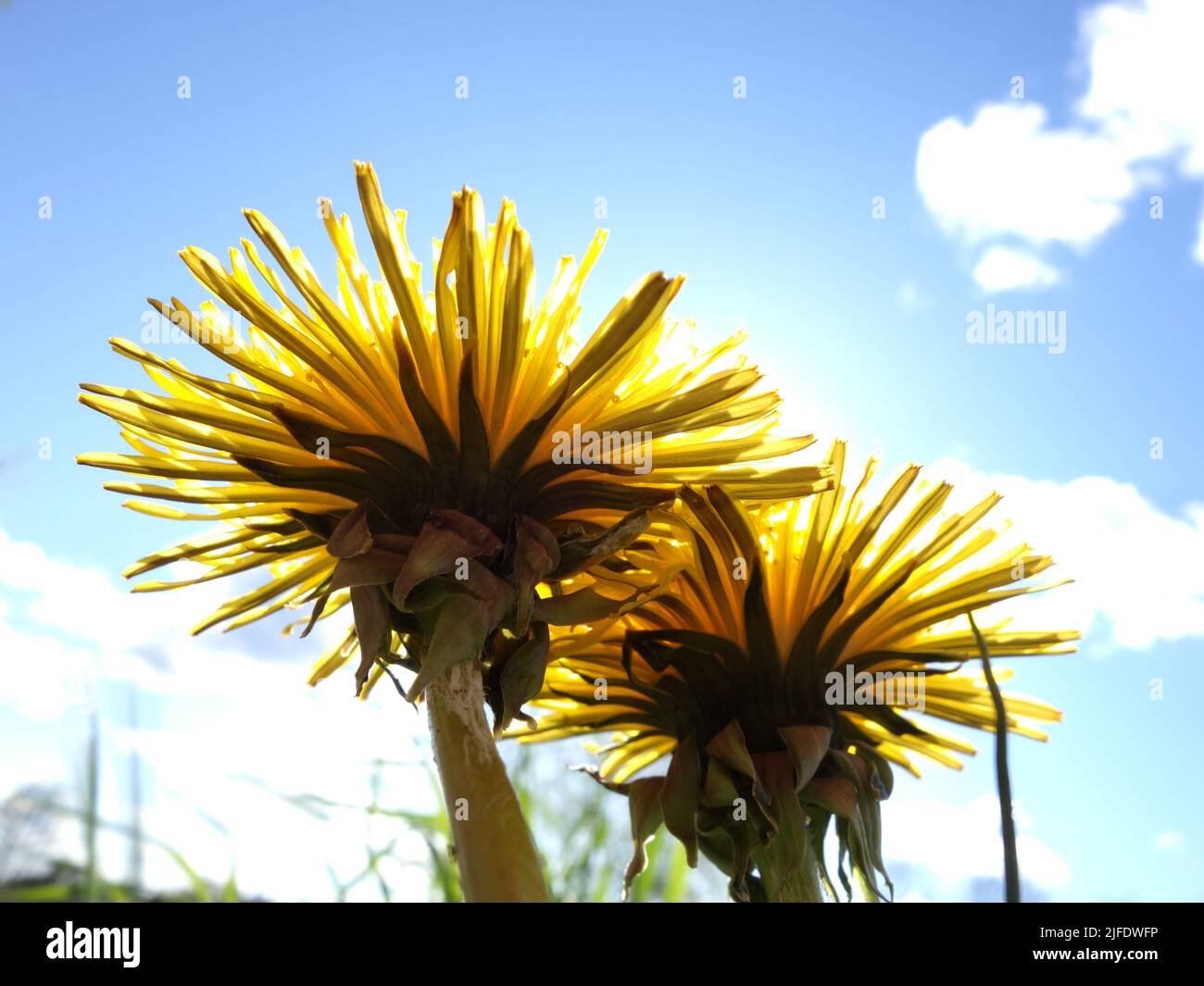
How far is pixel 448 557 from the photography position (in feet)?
2.27

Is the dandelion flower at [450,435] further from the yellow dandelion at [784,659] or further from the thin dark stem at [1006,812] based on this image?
the thin dark stem at [1006,812]

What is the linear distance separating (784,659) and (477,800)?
13.7 inches

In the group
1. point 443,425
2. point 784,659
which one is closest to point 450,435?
point 443,425

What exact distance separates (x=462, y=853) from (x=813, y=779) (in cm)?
36

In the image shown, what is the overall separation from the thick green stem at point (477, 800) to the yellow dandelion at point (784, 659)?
16 cm

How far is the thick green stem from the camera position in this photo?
64 centimetres

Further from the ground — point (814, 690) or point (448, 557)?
point (448, 557)

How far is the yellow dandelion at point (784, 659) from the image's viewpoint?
0.85 metres

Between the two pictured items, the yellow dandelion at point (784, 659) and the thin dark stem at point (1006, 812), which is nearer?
the thin dark stem at point (1006, 812)

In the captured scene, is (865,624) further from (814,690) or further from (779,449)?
(779,449)
